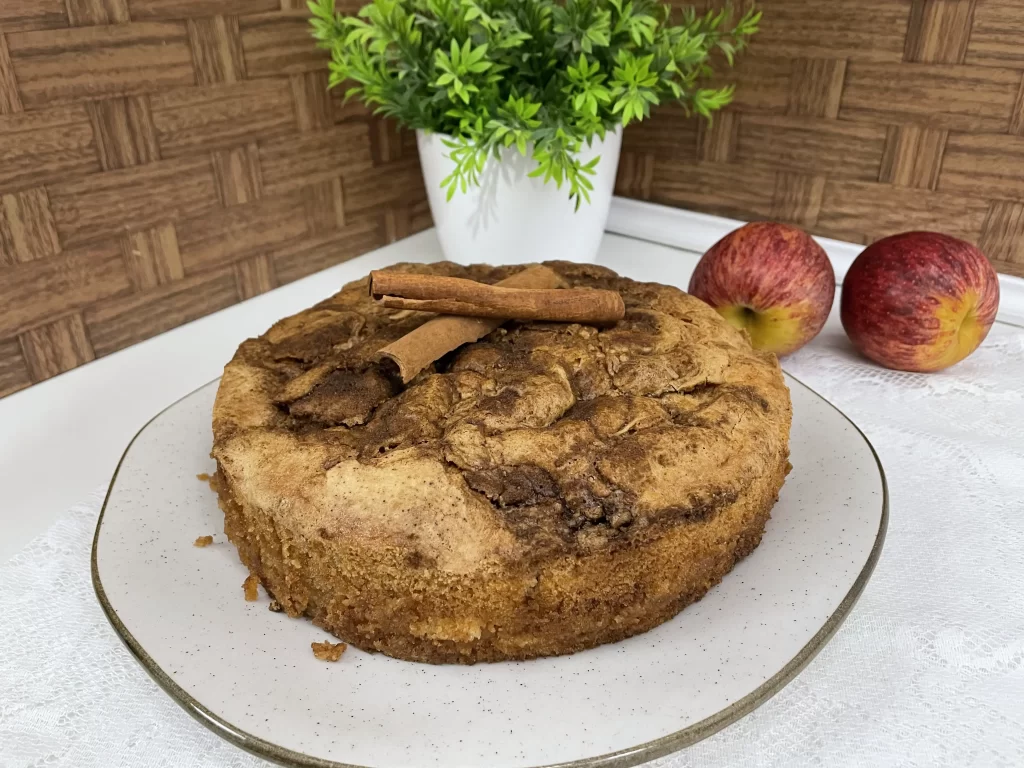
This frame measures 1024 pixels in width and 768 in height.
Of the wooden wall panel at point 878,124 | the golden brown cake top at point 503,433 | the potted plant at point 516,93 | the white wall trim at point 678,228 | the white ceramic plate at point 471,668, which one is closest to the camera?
the white ceramic plate at point 471,668

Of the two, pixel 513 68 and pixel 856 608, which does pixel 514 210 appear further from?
pixel 856 608

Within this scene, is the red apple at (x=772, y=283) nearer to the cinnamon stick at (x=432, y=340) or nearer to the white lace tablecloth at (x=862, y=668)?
the white lace tablecloth at (x=862, y=668)

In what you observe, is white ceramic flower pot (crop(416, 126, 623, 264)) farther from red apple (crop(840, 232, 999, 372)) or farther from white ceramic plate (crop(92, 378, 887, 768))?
white ceramic plate (crop(92, 378, 887, 768))

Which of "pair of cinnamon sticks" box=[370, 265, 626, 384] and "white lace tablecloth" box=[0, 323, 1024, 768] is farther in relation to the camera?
"pair of cinnamon sticks" box=[370, 265, 626, 384]

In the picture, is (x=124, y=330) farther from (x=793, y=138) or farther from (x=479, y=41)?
(x=793, y=138)

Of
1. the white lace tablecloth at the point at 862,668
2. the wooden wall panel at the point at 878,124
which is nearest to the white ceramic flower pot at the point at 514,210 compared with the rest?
the wooden wall panel at the point at 878,124

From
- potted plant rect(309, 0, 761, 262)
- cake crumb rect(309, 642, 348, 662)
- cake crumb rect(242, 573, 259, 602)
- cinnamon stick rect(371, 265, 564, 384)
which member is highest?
potted plant rect(309, 0, 761, 262)

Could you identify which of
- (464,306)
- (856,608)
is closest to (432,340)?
(464,306)

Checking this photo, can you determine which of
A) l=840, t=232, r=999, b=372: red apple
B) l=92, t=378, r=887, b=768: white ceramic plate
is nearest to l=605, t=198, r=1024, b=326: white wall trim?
l=840, t=232, r=999, b=372: red apple
